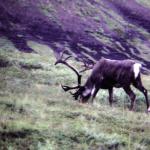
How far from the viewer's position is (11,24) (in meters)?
42.7

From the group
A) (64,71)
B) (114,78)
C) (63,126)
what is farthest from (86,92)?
(64,71)

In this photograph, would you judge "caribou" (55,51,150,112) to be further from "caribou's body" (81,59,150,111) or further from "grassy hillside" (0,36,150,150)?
"grassy hillside" (0,36,150,150)

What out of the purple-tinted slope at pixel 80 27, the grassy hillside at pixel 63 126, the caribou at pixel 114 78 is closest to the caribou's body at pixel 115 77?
the caribou at pixel 114 78

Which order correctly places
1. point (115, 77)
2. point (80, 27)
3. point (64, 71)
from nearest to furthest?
point (115, 77)
point (64, 71)
point (80, 27)

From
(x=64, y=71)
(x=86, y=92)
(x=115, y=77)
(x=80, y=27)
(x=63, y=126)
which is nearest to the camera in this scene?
(x=63, y=126)

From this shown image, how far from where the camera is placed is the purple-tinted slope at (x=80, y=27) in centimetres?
4078

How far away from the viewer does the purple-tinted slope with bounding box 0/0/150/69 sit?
40.8 metres

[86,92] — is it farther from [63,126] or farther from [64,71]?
[64,71]

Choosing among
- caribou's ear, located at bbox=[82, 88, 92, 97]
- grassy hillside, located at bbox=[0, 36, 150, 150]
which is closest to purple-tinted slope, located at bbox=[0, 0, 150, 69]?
caribou's ear, located at bbox=[82, 88, 92, 97]

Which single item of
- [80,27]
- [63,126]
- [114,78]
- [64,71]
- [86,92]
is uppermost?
[63,126]

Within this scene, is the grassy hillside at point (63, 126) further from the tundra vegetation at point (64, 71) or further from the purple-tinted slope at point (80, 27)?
the purple-tinted slope at point (80, 27)

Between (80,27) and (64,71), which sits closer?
(64,71)

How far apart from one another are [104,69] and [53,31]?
87.0 ft

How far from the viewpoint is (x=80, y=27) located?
48312mm
